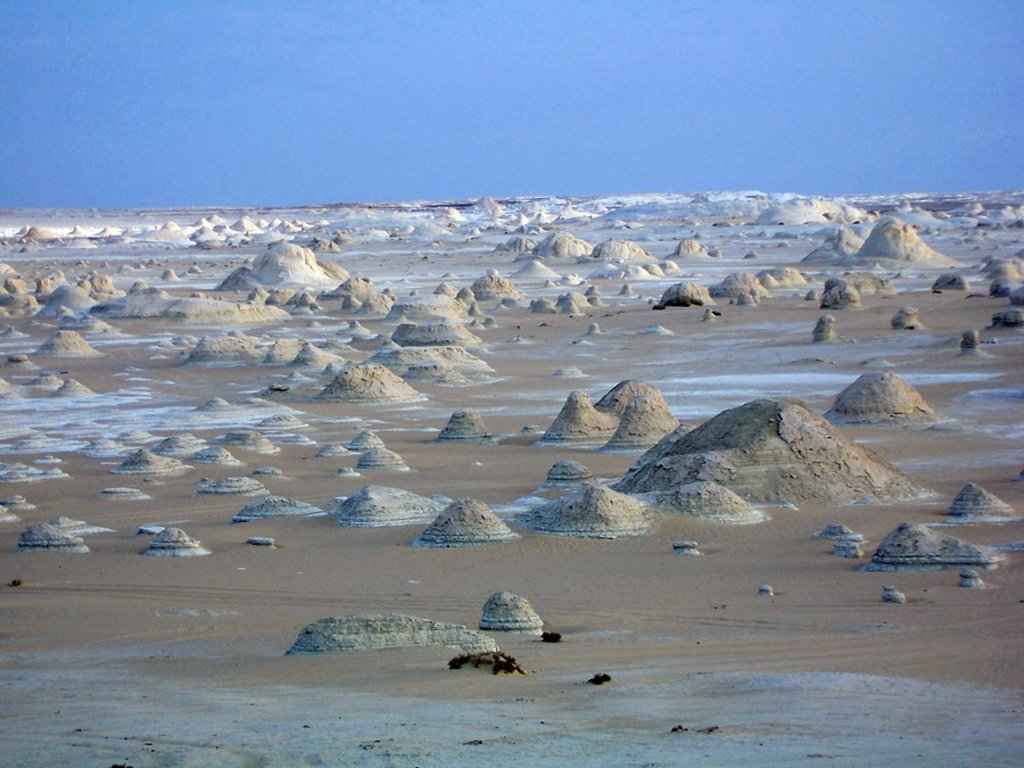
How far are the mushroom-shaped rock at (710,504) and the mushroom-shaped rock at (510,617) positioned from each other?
235 centimetres

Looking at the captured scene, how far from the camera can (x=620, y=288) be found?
91.9 feet

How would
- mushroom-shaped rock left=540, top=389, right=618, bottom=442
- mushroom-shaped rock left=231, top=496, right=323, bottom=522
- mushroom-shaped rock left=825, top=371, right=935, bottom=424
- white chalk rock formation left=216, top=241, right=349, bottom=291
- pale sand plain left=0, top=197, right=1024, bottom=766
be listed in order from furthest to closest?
white chalk rock formation left=216, top=241, right=349, bottom=291 → mushroom-shaped rock left=825, top=371, right=935, bottom=424 → mushroom-shaped rock left=540, top=389, right=618, bottom=442 → mushroom-shaped rock left=231, top=496, right=323, bottom=522 → pale sand plain left=0, top=197, right=1024, bottom=766

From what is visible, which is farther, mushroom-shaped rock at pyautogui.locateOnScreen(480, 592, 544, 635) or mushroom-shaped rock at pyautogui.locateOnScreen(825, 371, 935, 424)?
mushroom-shaped rock at pyautogui.locateOnScreen(825, 371, 935, 424)

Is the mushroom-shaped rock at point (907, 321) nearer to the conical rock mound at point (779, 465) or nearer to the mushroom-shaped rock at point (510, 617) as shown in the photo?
the conical rock mound at point (779, 465)

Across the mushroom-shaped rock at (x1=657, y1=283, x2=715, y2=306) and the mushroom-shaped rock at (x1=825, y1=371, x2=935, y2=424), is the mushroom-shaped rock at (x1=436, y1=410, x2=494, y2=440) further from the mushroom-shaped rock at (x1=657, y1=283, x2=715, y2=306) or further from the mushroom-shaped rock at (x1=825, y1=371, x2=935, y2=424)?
the mushroom-shaped rock at (x1=657, y1=283, x2=715, y2=306)

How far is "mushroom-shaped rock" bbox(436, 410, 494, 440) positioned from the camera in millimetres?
11797

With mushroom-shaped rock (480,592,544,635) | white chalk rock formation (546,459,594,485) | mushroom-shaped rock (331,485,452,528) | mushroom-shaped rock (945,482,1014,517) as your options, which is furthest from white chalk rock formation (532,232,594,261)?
mushroom-shaped rock (480,592,544,635)

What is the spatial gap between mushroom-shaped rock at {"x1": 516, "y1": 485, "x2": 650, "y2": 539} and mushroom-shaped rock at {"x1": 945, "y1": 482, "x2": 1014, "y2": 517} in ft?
5.73

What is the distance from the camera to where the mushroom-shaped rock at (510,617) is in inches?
241

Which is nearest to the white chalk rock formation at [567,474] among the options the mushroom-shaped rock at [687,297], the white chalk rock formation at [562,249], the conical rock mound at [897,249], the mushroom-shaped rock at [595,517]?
the mushroom-shaped rock at [595,517]

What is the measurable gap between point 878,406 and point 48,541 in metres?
6.37

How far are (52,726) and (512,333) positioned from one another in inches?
638

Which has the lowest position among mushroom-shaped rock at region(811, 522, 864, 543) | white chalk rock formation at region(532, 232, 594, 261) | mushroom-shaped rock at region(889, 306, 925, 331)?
mushroom-shaped rock at region(811, 522, 864, 543)

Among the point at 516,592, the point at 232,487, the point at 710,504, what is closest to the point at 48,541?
the point at 232,487
